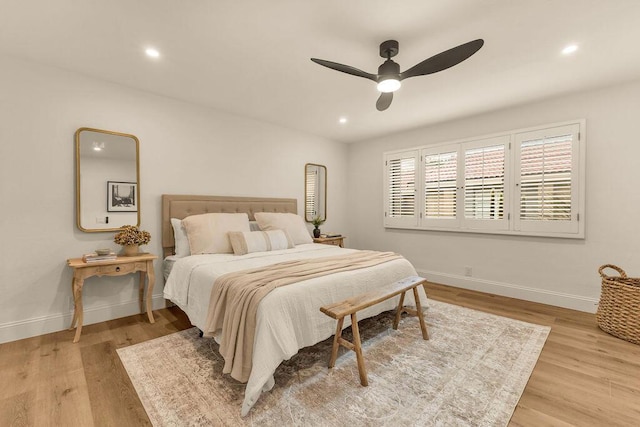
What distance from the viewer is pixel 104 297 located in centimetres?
301

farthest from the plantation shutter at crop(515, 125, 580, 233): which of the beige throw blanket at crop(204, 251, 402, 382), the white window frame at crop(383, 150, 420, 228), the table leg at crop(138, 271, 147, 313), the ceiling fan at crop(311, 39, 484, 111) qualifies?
the table leg at crop(138, 271, 147, 313)

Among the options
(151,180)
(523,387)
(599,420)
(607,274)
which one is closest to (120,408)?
A: (151,180)

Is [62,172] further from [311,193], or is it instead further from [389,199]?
[389,199]

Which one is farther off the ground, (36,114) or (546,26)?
(546,26)

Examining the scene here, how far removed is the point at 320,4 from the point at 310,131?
3071 mm

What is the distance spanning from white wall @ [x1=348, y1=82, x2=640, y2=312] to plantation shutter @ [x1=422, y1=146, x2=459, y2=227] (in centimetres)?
21

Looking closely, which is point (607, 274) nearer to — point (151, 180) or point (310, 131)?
point (310, 131)

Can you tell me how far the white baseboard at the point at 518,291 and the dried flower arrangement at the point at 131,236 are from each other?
400cm

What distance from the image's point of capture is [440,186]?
446 centimetres

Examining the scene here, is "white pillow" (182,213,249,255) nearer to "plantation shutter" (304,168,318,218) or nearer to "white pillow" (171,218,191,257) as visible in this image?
"white pillow" (171,218,191,257)

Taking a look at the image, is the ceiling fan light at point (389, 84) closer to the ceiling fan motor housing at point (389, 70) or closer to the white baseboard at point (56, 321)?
the ceiling fan motor housing at point (389, 70)

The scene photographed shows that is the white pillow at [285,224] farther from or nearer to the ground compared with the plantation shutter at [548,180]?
nearer to the ground

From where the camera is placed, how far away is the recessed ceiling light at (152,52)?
7.91 feet

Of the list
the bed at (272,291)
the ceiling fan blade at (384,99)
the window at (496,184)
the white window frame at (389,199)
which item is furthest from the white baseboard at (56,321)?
the window at (496,184)
